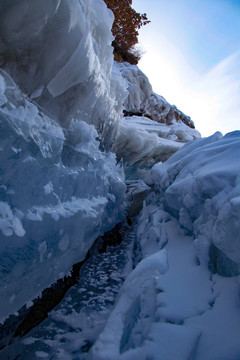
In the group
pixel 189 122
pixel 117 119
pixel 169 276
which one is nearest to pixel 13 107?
pixel 169 276

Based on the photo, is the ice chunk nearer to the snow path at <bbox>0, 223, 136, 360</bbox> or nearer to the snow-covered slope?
the snow path at <bbox>0, 223, 136, 360</bbox>

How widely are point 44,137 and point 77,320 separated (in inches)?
76.3

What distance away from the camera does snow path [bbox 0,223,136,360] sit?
181 centimetres

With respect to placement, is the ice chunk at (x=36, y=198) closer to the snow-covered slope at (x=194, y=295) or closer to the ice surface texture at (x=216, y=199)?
the snow-covered slope at (x=194, y=295)

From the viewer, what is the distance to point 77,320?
2.22 meters

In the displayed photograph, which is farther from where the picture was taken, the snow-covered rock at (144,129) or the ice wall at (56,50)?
the snow-covered rock at (144,129)

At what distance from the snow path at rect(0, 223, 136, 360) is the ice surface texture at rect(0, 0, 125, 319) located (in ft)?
1.04

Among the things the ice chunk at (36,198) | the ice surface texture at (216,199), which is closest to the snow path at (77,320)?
the ice chunk at (36,198)

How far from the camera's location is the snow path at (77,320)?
1809mm

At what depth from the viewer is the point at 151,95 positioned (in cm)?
1258

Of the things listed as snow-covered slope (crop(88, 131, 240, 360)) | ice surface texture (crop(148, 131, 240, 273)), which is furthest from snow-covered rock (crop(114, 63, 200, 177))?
snow-covered slope (crop(88, 131, 240, 360))

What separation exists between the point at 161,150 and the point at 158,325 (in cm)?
788

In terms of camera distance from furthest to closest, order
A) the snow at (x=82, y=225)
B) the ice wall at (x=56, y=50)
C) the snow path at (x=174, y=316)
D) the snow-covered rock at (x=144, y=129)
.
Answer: the snow-covered rock at (x=144, y=129) → the ice wall at (x=56, y=50) → the snow at (x=82, y=225) → the snow path at (x=174, y=316)

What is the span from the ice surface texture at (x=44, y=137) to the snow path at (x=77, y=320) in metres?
0.32
